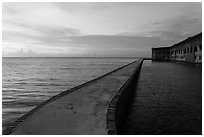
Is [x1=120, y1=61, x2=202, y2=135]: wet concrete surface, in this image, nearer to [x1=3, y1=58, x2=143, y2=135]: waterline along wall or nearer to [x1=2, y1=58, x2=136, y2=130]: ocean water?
[x1=3, y1=58, x2=143, y2=135]: waterline along wall

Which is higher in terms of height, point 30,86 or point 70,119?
point 70,119

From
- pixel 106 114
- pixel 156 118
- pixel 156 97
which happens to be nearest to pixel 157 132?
pixel 156 118

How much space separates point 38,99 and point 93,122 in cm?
895

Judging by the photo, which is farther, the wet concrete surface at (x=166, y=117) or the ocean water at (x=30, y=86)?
the ocean water at (x=30, y=86)

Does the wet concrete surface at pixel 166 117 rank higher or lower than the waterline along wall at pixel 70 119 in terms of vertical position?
lower

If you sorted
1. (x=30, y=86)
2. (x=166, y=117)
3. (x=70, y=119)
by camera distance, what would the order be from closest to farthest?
(x=70, y=119)
(x=166, y=117)
(x=30, y=86)

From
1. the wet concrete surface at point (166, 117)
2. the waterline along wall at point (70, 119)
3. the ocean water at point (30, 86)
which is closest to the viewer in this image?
the waterline along wall at point (70, 119)

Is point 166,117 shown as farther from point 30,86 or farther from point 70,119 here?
point 30,86

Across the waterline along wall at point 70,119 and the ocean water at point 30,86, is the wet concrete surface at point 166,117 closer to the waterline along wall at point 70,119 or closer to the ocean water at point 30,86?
the waterline along wall at point 70,119

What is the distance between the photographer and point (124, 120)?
9.03m

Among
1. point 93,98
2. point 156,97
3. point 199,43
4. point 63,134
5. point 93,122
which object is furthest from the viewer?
point 199,43

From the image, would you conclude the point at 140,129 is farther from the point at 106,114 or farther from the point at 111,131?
the point at 111,131

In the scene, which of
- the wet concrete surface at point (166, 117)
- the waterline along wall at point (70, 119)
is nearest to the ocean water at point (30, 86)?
the waterline along wall at point (70, 119)

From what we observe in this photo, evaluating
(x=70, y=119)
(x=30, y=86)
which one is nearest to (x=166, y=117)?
(x=70, y=119)
